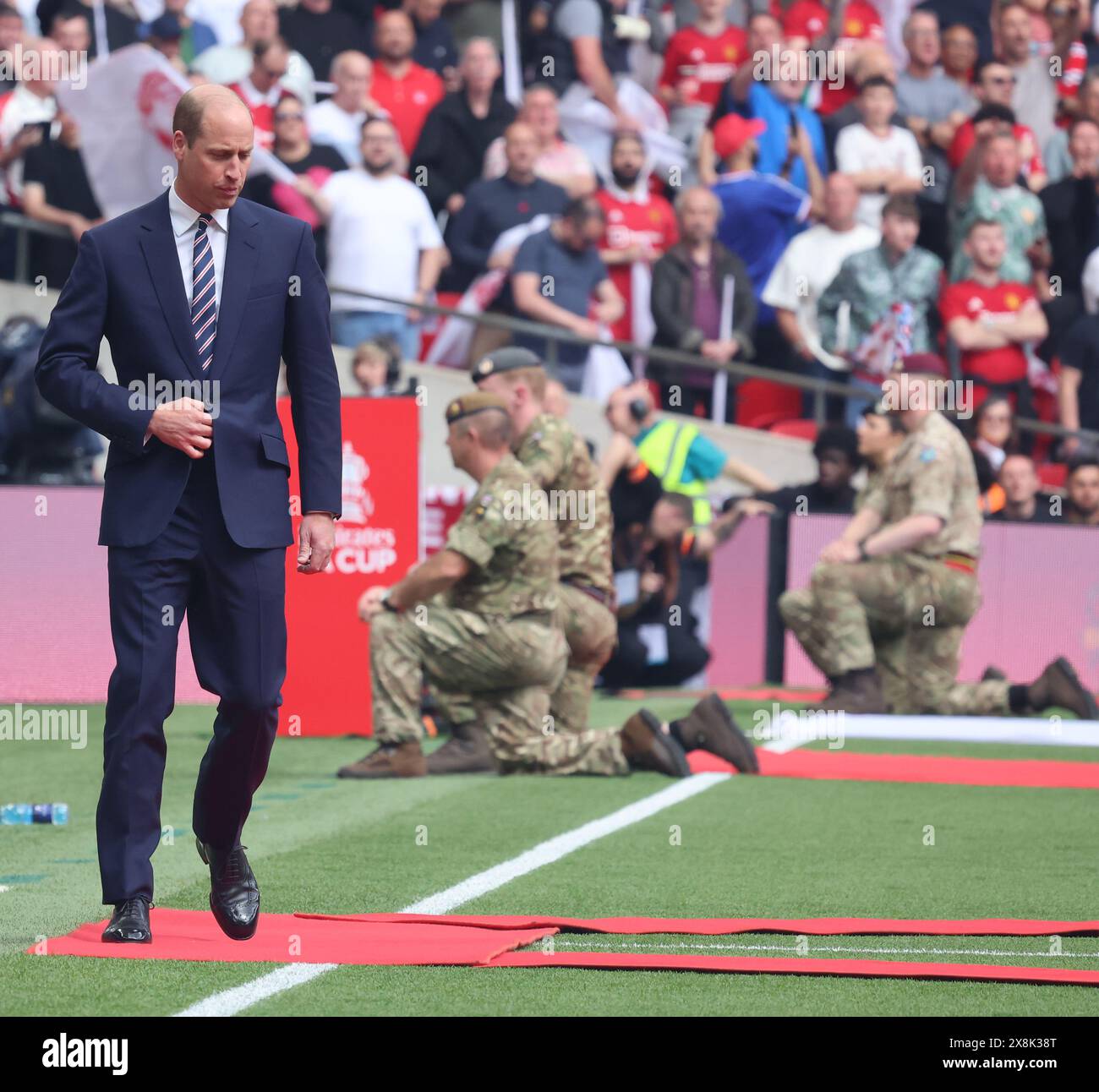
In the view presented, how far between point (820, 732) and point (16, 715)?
4.59m

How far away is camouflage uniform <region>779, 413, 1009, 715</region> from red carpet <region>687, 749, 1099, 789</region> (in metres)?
1.83

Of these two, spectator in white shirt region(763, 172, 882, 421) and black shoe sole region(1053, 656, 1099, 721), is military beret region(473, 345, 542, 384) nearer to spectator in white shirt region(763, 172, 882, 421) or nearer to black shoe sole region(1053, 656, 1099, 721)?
black shoe sole region(1053, 656, 1099, 721)

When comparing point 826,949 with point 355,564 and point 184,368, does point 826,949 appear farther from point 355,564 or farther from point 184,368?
point 355,564

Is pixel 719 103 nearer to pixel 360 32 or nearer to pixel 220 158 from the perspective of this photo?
pixel 360 32

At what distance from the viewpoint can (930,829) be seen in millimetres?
9203

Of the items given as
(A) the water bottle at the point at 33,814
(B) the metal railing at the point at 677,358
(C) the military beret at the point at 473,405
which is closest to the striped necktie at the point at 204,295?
(A) the water bottle at the point at 33,814

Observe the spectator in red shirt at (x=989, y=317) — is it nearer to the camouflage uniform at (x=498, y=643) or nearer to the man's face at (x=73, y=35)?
the man's face at (x=73, y=35)

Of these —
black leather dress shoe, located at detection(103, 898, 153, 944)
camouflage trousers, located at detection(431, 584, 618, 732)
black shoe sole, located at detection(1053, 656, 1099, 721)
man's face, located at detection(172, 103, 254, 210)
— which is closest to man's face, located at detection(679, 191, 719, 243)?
black shoe sole, located at detection(1053, 656, 1099, 721)

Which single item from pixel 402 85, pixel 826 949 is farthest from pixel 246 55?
pixel 826 949

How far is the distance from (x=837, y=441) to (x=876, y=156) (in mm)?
2678

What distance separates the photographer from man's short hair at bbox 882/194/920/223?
16109 millimetres

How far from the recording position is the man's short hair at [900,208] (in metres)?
16.1
